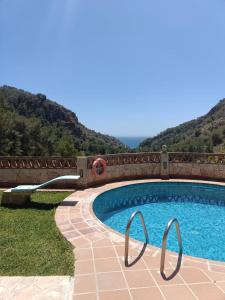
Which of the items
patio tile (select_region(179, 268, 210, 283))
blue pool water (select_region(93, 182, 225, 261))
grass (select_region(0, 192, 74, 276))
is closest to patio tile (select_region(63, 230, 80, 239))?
grass (select_region(0, 192, 74, 276))

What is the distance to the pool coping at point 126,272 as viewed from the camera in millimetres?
4207

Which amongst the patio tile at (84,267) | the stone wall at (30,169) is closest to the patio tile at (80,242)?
the patio tile at (84,267)

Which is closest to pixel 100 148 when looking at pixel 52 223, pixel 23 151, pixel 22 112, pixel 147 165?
pixel 22 112

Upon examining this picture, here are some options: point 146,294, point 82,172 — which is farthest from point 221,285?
point 82,172

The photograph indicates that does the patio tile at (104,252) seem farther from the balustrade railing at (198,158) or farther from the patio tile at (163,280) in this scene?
the balustrade railing at (198,158)

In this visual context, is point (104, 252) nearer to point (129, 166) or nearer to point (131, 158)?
point (129, 166)

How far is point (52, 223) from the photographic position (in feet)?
24.8

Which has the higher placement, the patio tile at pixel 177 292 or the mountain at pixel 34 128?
the mountain at pixel 34 128

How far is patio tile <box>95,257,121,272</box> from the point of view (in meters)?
4.96

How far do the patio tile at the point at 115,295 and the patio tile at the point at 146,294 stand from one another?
0.11 meters

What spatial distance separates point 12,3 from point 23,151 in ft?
131

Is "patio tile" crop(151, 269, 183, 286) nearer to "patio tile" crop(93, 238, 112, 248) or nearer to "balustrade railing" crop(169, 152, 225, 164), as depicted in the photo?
Answer: "patio tile" crop(93, 238, 112, 248)

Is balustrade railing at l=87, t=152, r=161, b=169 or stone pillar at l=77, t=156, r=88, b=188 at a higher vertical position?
balustrade railing at l=87, t=152, r=161, b=169

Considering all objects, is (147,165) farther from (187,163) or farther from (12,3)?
(12,3)
